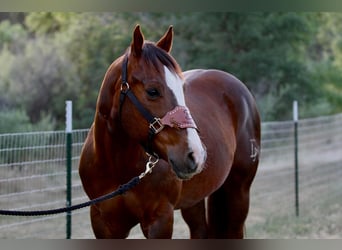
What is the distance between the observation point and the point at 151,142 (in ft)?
8.04

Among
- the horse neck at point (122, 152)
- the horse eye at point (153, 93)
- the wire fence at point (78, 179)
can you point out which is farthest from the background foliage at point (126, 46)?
the horse eye at point (153, 93)

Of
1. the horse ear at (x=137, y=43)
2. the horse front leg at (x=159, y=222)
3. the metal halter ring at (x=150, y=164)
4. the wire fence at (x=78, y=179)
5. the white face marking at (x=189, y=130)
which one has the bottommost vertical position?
the wire fence at (x=78, y=179)

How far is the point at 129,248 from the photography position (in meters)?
1.95

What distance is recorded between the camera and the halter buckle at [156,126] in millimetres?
2372

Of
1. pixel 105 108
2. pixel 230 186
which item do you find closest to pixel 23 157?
pixel 230 186

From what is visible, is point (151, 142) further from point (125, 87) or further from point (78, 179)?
point (78, 179)

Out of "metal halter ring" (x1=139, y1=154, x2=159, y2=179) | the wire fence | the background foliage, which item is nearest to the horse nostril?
"metal halter ring" (x1=139, y1=154, x2=159, y2=179)

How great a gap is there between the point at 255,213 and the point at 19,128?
394 centimetres

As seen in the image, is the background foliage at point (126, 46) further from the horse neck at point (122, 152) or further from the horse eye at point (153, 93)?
the horse eye at point (153, 93)

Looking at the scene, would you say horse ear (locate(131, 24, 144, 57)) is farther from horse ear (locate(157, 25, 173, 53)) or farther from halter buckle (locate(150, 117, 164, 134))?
halter buckle (locate(150, 117, 164, 134))

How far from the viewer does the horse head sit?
2305 millimetres

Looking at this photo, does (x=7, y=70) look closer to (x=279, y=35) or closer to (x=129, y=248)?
(x=279, y=35)

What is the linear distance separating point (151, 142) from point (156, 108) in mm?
157

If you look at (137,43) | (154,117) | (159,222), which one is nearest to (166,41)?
(137,43)
